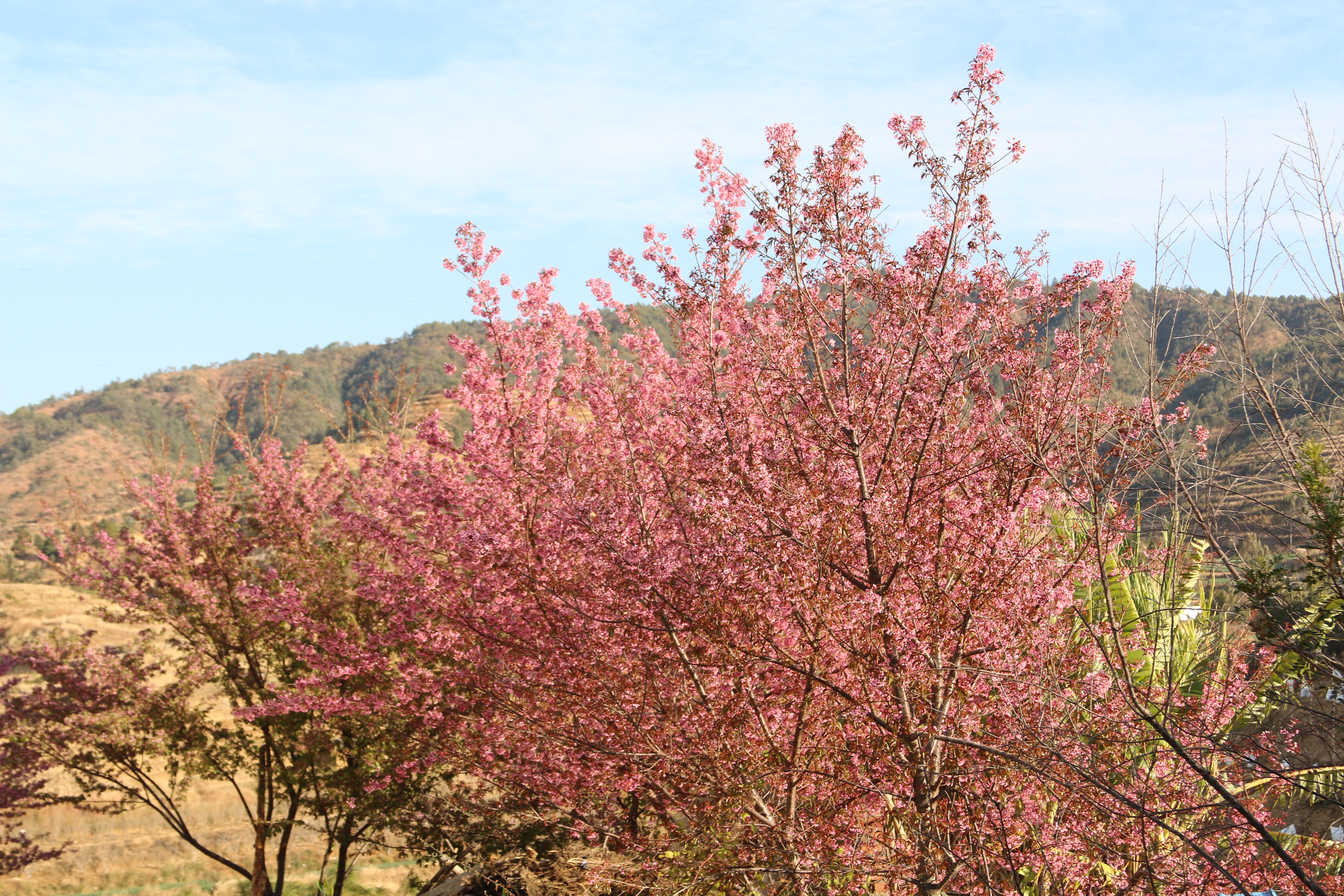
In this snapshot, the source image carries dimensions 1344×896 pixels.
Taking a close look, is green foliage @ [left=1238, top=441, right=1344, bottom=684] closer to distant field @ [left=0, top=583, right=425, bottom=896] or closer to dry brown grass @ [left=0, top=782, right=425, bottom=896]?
dry brown grass @ [left=0, top=782, right=425, bottom=896]

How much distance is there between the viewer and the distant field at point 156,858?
14.5 m

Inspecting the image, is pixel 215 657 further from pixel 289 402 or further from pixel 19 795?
pixel 289 402

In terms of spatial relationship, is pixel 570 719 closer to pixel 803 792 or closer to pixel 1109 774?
pixel 803 792

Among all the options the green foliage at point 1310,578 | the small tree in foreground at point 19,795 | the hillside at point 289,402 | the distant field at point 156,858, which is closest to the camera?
the green foliage at point 1310,578

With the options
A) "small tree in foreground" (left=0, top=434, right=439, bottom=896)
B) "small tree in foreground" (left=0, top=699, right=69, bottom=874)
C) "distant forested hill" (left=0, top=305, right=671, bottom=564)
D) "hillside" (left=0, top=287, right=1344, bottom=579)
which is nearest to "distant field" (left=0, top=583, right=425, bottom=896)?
"small tree in foreground" (left=0, top=699, right=69, bottom=874)

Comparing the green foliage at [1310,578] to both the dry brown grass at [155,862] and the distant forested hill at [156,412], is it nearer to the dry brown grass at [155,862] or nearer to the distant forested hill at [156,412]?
the dry brown grass at [155,862]

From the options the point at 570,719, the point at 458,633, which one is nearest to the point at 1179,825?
the point at 570,719

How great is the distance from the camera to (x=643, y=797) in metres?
6.77

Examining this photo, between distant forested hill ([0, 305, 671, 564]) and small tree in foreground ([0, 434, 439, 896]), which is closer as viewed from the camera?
small tree in foreground ([0, 434, 439, 896])

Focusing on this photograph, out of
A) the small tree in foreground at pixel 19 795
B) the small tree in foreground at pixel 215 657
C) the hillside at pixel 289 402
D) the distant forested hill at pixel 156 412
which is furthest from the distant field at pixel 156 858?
the distant forested hill at pixel 156 412

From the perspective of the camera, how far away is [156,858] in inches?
682

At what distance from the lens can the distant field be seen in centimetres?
1445

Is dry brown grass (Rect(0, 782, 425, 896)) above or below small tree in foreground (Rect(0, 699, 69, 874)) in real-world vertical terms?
below

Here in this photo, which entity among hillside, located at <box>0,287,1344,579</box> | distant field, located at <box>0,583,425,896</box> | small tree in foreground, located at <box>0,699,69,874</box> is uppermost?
hillside, located at <box>0,287,1344,579</box>
